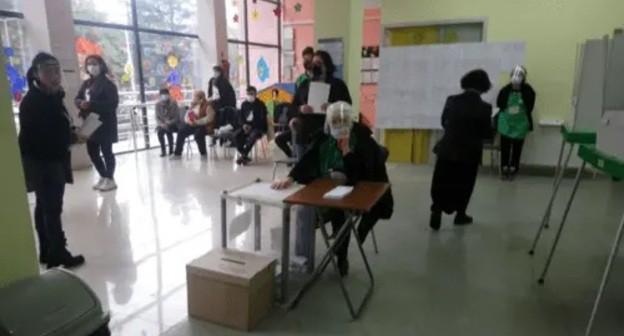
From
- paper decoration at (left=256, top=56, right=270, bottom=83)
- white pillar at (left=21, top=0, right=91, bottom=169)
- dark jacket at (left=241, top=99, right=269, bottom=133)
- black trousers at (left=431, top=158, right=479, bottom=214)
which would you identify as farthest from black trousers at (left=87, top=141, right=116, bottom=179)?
paper decoration at (left=256, top=56, right=270, bottom=83)

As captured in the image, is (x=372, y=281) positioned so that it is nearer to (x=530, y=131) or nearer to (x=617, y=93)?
(x=617, y=93)

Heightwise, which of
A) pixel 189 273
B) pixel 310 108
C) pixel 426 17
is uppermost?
pixel 426 17

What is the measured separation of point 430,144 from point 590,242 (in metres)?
3.29

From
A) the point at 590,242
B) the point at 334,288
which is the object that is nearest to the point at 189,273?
the point at 334,288

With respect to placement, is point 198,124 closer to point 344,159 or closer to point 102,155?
point 102,155

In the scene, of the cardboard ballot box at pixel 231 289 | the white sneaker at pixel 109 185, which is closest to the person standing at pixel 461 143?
the cardboard ballot box at pixel 231 289

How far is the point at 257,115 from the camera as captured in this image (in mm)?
6832

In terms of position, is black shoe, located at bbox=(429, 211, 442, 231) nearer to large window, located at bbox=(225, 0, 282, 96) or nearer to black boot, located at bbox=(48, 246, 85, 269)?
black boot, located at bbox=(48, 246, 85, 269)

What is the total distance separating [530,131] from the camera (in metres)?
5.70

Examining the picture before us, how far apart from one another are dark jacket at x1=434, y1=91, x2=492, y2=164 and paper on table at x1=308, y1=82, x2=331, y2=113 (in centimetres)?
115

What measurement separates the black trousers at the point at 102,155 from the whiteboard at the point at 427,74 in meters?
3.90

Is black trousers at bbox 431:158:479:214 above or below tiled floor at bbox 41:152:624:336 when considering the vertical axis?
above

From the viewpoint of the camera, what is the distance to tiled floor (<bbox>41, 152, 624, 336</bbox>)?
7.61 ft

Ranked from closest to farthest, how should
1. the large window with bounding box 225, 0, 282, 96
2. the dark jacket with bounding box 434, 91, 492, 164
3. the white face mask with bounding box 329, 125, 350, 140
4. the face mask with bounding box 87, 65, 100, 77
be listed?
the white face mask with bounding box 329, 125, 350, 140, the dark jacket with bounding box 434, 91, 492, 164, the face mask with bounding box 87, 65, 100, 77, the large window with bounding box 225, 0, 282, 96
